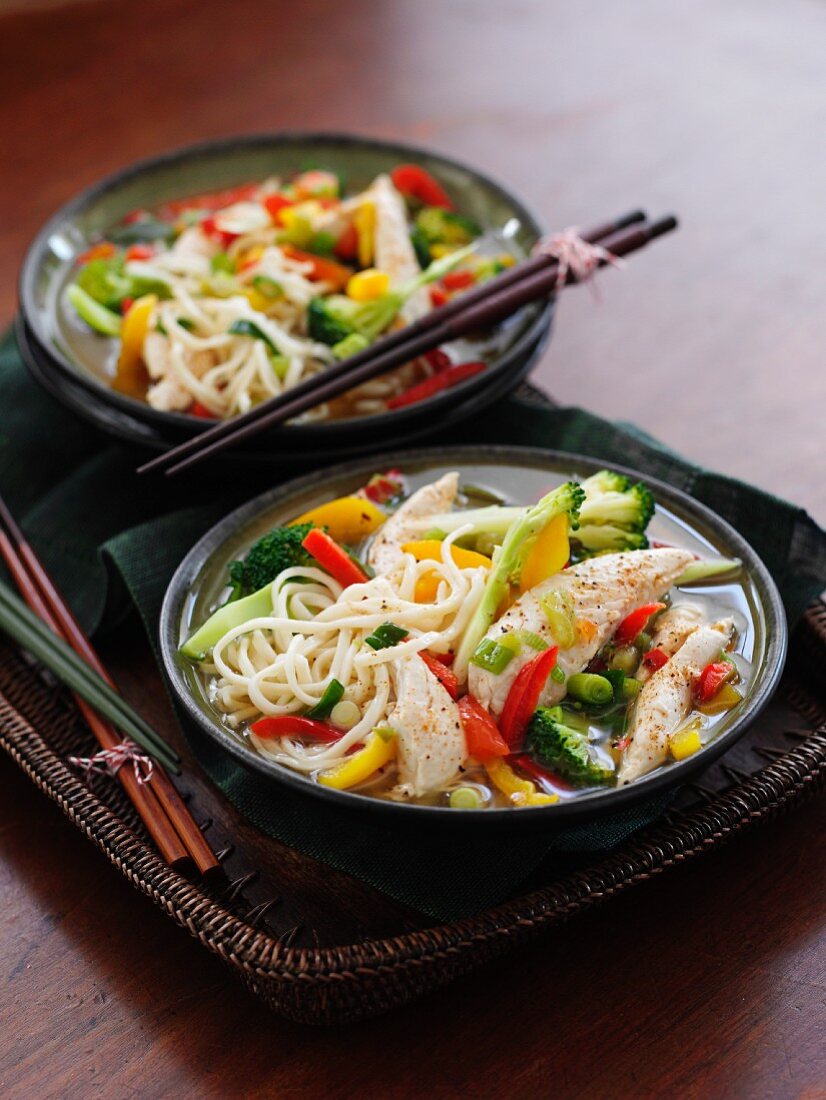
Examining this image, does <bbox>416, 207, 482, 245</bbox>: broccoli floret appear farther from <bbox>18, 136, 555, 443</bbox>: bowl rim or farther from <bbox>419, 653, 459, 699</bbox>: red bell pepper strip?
<bbox>419, 653, 459, 699</bbox>: red bell pepper strip

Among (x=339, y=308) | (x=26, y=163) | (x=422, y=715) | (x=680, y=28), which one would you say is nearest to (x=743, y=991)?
(x=422, y=715)

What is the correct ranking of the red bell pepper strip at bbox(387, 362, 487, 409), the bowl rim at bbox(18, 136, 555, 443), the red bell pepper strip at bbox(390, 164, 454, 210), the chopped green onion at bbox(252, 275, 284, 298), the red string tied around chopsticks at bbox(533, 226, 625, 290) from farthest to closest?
the red bell pepper strip at bbox(390, 164, 454, 210)
the chopped green onion at bbox(252, 275, 284, 298)
the red string tied around chopsticks at bbox(533, 226, 625, 290)
the red bell pepper strip at bbox(387, 362, 487, 409)
the bowl rim at bbox(18, 136, 555, 443)

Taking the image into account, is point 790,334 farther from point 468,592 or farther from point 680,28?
point 680,28

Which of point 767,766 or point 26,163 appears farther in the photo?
point 26,163

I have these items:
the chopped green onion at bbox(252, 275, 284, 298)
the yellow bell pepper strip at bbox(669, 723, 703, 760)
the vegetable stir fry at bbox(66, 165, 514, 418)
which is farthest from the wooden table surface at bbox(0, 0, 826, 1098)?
the chopped green onion at bbox(252, 275, 284, 298)

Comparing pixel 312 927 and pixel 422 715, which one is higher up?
pixel 422 715

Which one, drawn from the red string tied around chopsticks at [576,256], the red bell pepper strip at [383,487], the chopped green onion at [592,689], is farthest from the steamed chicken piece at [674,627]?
the red string tied around chopsticks at [576,256]
